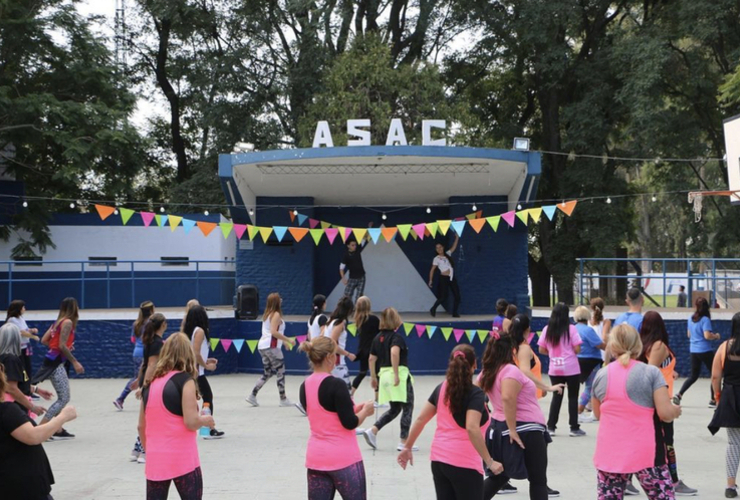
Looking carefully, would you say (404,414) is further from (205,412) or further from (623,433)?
(623,433)

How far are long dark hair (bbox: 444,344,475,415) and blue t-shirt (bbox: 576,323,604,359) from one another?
20.3 ft

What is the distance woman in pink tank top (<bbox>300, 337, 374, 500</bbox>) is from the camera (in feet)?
19.2

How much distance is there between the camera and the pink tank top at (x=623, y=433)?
621 cm

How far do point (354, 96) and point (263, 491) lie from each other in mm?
19644

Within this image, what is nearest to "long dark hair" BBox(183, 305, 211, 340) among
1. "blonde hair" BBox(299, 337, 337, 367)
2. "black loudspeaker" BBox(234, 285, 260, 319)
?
"blonde hair" BBox(299, 337, 337, 367)

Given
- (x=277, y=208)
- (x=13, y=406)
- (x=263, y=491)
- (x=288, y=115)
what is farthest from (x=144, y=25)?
(x=13, y=406)

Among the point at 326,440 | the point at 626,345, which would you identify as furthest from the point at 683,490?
the point at 326,440

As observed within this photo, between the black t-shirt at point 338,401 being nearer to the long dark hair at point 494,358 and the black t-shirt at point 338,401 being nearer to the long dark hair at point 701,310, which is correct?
the long dark hair at point 494,358

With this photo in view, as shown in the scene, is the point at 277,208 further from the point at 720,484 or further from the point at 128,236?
the point at 720,484

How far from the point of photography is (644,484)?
6.49 meters

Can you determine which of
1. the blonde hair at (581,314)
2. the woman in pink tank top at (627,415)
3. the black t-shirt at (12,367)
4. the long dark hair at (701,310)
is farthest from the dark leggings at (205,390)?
the long dark hair at (701,310)

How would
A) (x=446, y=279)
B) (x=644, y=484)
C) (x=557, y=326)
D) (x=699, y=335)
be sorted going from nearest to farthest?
1. (x=644, y=484)
2. (x=557, y=326)
3. (x=699, y=335)
4. (x=446, y=279)

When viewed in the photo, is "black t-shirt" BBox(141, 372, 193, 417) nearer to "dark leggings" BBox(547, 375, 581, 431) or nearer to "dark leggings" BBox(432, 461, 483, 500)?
"dark leggings" BBox(432, 461, 483, 500)

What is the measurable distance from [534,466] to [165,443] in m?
2.73
